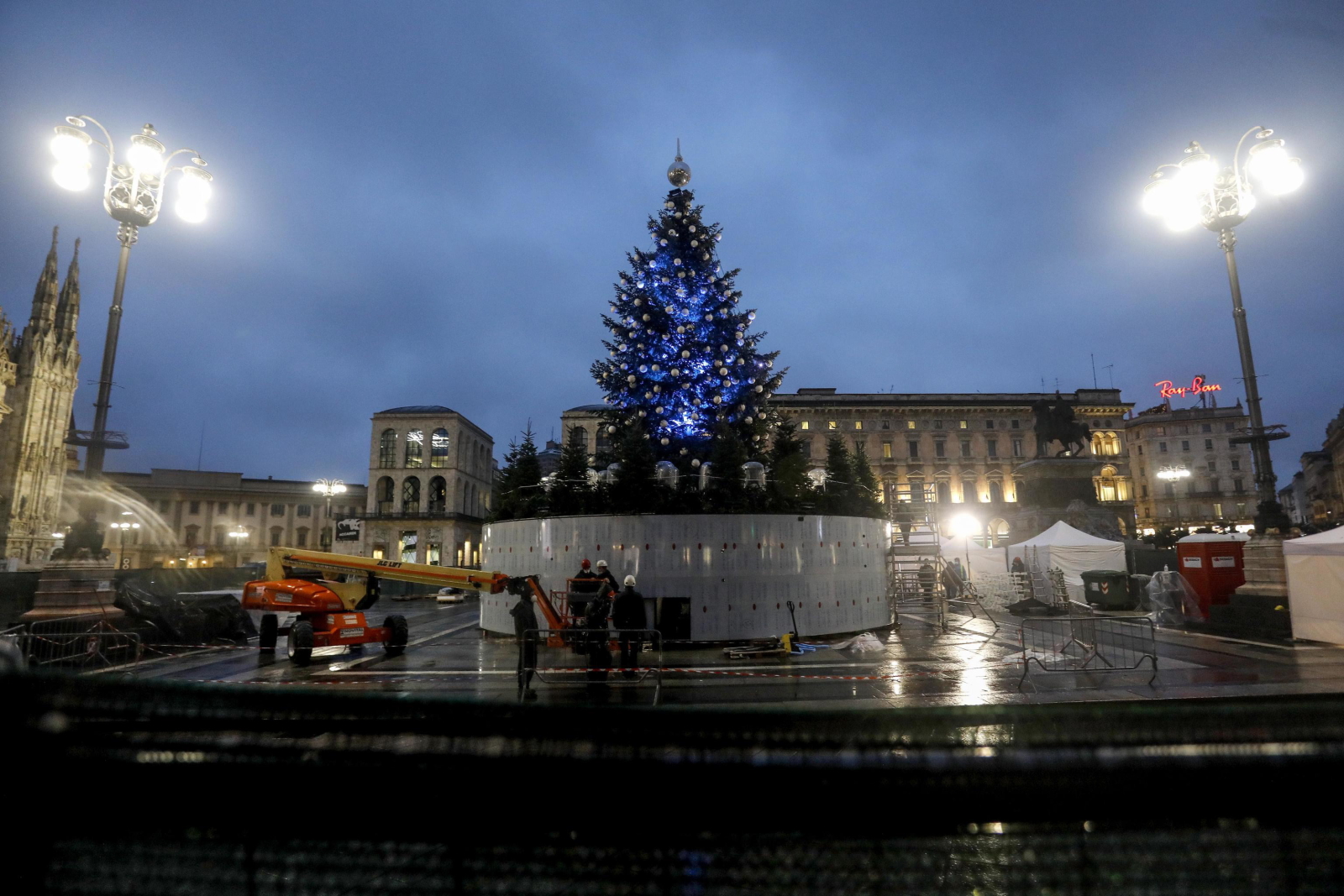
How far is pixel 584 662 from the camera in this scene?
12000mm

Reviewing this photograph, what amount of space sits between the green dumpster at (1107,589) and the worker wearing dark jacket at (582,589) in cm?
1772

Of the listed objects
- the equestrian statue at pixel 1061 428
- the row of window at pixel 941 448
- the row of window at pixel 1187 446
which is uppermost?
the row of window at pixel 1187 446

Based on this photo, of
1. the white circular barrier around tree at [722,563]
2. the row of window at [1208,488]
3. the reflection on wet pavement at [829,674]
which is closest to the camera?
the reflection on wet pavement at [829,674]

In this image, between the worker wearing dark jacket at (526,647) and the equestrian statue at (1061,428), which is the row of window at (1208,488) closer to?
the equestrian statue at (1061,428)

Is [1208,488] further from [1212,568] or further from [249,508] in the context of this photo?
[249,508]

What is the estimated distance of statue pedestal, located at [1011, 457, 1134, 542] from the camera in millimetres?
29672

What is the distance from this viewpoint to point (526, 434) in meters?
19.6

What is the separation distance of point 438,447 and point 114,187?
57.7 metres

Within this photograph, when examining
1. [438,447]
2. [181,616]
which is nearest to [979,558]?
[181,616]

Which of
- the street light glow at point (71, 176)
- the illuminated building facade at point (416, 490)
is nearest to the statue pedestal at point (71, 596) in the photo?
the street light glow at point (71, 176)

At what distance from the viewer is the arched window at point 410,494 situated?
64.8 metres

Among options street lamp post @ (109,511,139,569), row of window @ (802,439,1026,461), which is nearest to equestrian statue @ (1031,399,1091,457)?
row of window @ (802,439,1026,461)

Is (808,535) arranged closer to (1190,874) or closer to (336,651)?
(336,651)

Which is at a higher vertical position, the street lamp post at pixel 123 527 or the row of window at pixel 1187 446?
the row of window at pixel 1187 446
